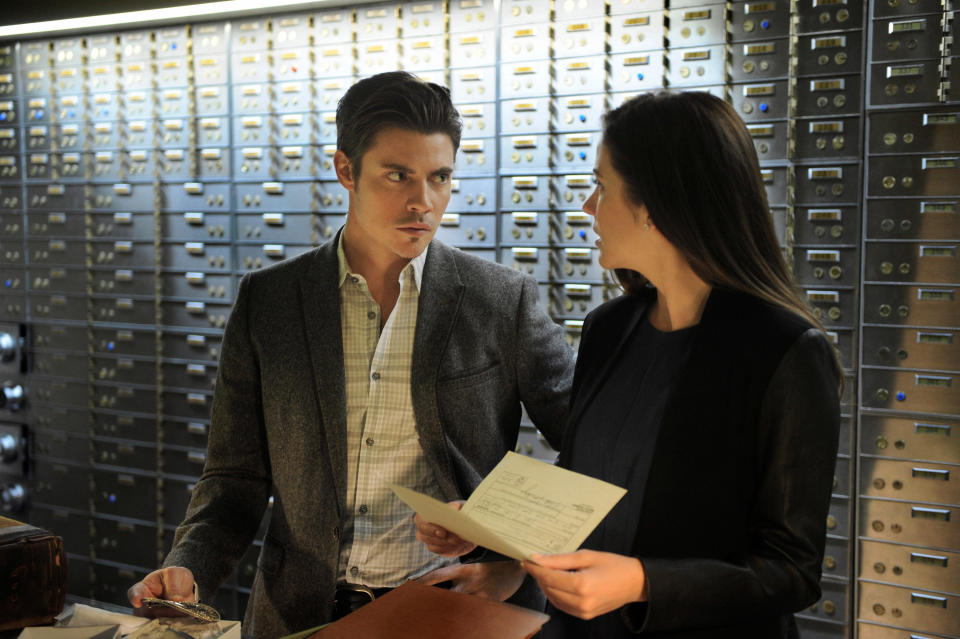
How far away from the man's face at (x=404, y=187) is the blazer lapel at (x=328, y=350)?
5.6 inches

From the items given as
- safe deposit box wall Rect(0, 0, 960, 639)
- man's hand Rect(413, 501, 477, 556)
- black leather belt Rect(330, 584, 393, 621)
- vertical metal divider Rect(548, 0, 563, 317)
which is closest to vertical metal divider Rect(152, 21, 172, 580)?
→ safe deposit box wall Rect(0, 0, 960, 639)

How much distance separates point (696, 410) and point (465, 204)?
2.45 metres

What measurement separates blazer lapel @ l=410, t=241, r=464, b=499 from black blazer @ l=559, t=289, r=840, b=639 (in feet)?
1.52

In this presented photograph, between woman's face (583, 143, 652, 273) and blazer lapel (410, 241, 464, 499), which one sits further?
blazer lapel (410, 241, 464, 499)

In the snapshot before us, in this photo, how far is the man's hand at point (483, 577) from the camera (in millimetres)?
1592

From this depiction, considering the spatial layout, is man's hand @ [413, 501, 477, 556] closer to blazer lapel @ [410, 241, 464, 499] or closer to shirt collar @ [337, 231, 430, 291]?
blazer lapel @ [410, 241, 464, 499]

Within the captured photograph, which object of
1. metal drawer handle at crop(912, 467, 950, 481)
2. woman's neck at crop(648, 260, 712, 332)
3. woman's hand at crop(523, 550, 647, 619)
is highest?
woman's neck at crop(648, 260, 712, 332)

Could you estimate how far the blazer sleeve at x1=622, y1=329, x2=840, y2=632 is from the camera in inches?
47.0

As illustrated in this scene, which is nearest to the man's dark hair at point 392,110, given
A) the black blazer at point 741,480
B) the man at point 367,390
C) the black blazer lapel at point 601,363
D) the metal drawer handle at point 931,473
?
the man at point 367,390

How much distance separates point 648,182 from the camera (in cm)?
136

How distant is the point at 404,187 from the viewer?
1.66 m

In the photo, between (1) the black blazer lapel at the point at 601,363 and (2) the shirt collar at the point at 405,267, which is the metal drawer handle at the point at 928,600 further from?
(2) the shirt collar at the point at 405,267

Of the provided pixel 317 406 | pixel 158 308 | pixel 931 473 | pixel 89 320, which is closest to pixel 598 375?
pixel 317 406

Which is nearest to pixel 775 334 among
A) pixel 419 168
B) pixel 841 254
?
pixel 419 168
